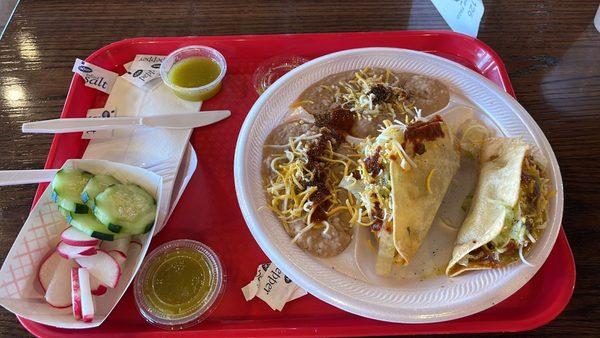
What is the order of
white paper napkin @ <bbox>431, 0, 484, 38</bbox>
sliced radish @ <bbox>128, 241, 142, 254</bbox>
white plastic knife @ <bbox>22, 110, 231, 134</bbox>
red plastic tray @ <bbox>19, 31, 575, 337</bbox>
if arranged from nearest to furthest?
red plastic tray @ <bbox>19, 31, 575, 337</bbox> < sliced radish @ <bbox>128, 241, 142, 254</bbox> < white plastic knife @ <bbox>22, 110, 231, 134</bbox> < white paper napkin @ <bbox>431, 0, 484, 38</bbox>

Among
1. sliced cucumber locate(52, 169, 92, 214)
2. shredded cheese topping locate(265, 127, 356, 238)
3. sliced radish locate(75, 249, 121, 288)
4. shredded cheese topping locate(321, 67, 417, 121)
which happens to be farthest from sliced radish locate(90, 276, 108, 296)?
shredded cheese topping locate(321, 67, 417, 121)

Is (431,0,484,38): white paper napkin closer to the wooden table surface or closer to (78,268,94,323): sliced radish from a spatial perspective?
the wooden table surface

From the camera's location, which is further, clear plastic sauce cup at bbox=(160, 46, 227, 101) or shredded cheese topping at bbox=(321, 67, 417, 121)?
clear plastic sauce cup at bbox=(160, 46, 227, 101)

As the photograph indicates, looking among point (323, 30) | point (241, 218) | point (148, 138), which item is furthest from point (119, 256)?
point (323, 30)

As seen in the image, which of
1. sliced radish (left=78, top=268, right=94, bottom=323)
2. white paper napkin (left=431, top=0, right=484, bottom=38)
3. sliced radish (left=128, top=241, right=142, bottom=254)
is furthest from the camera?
white paper napkin (left=431, top=0, right=484, bottom=38)

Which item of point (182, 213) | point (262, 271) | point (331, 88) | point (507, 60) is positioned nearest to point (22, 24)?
point (182, 213)

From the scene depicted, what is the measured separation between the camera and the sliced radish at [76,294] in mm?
1530

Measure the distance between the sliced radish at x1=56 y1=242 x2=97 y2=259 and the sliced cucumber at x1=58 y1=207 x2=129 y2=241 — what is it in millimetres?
52

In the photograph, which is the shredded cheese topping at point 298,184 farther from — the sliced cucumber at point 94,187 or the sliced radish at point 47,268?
the sliced radish at point 47,268

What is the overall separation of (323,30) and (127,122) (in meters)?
1.27

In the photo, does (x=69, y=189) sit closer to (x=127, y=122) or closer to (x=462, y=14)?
(x=127, y=122)

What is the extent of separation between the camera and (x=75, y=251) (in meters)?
1.62

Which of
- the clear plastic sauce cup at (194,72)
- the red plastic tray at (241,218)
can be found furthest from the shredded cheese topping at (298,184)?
the clear plastic sauce cup at (194,72)

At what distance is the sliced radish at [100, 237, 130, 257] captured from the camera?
168 centimetres
